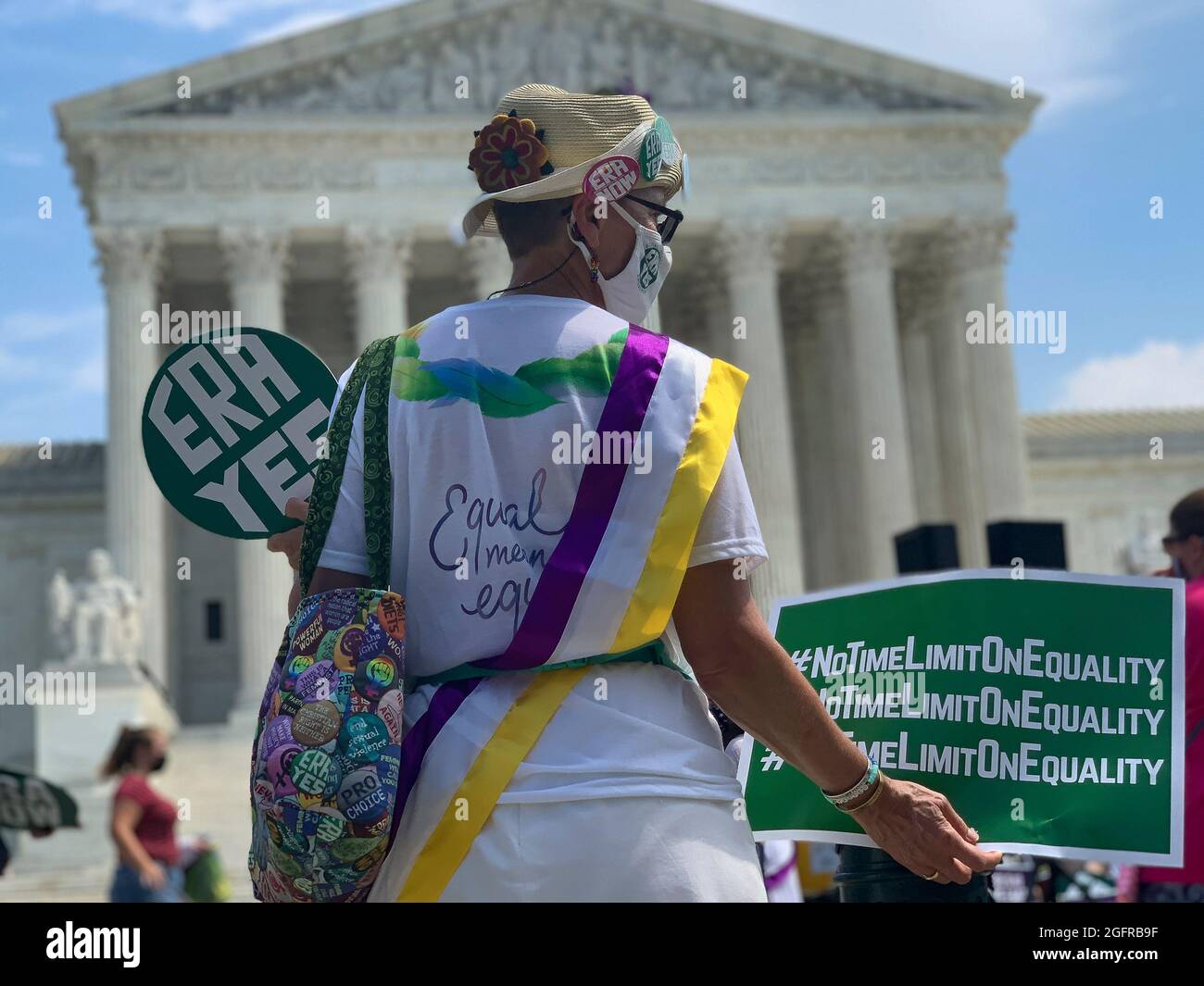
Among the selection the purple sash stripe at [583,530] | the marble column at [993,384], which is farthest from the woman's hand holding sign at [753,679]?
the marble column at [993,384]

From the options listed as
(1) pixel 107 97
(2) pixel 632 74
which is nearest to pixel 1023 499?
(2) pixel 632 74

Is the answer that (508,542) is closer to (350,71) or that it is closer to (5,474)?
(350,71)

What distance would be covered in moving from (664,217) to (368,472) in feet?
3.14

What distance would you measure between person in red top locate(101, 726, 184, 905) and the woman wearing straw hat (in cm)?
996

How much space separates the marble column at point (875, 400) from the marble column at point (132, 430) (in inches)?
710

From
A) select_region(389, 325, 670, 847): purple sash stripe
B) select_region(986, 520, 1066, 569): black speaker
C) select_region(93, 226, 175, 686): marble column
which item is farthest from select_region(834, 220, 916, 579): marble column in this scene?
select_region(389, 325, 670, 847): purple sash stripe

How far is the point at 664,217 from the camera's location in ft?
14.2

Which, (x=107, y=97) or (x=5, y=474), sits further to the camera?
(x=5, y=474)

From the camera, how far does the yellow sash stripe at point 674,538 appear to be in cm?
371

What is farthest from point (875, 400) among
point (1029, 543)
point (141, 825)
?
point (141, 825)

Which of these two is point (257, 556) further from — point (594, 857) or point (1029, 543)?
point (594, 857)

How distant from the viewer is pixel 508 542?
3768 millimetres

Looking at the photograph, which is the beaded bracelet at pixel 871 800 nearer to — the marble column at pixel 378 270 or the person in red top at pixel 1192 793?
the person in red top at pixel 1192 793
